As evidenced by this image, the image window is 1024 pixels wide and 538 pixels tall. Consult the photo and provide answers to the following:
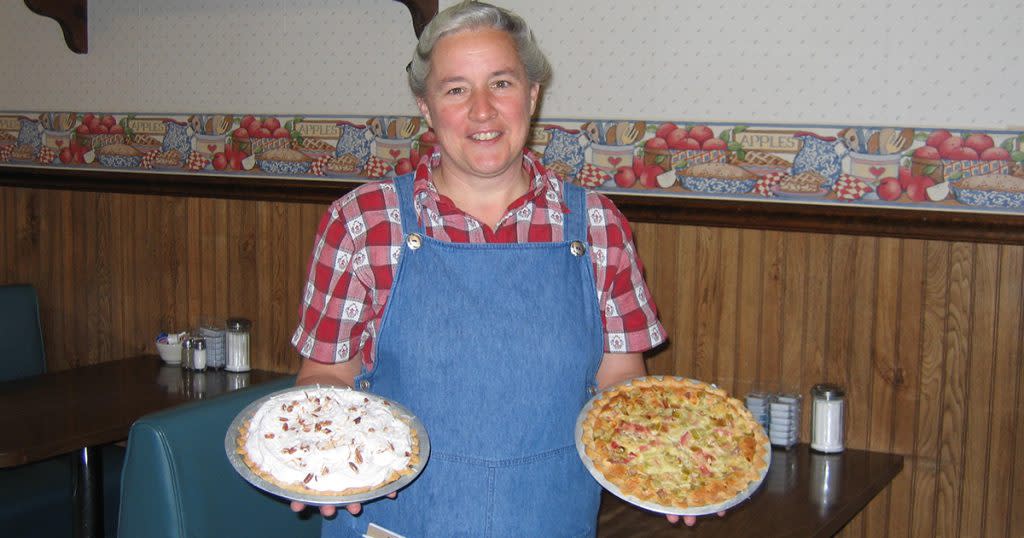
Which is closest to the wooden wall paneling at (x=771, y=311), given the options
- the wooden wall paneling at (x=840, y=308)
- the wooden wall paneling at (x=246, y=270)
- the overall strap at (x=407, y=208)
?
the wooden wall paneling at (x=840, y=308)

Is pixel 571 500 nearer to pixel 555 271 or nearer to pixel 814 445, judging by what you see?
pixel 555 271

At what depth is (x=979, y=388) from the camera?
2.64m

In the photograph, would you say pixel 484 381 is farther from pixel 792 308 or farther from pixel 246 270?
pixel 246 270

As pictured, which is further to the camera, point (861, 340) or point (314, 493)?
point (861, 340)

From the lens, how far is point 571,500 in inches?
76.9

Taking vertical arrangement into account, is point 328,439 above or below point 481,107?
below

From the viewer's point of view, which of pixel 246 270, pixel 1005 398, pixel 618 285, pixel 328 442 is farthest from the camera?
pixel 246 270

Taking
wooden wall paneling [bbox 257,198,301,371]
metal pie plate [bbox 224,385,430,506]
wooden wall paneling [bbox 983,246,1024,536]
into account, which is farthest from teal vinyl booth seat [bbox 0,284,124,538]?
wooden wall paneling [bbox 983,246,1024,536]

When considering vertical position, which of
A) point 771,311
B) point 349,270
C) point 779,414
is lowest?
point 779,414

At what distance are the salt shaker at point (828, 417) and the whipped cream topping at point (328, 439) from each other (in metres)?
1.28

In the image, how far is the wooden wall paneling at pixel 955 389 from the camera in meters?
2.64

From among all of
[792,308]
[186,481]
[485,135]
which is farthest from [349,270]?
[792,308]

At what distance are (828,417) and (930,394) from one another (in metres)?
0.25

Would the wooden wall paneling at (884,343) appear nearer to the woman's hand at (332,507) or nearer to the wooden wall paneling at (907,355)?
the wooden wall paneling at (907,355)
